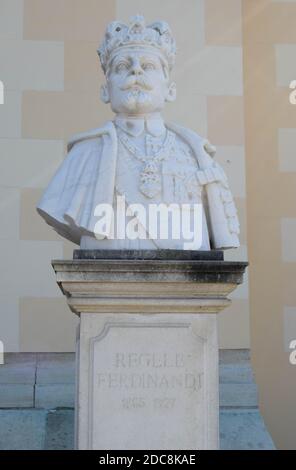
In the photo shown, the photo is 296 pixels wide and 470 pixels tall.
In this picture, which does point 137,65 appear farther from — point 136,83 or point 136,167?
point 136,167

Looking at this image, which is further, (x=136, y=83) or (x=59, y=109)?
(x=59, y=109)

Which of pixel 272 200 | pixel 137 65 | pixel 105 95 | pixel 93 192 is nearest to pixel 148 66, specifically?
pixel 137 65

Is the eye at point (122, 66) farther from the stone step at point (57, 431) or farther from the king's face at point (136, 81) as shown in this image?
the stone step at point (57, 431)

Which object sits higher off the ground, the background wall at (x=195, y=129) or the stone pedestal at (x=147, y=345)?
the background wall at (x=195, y=129)

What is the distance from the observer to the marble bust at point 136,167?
4.68 meters

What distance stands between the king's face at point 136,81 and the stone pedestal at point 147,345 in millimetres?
1035

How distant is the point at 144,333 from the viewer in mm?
4457

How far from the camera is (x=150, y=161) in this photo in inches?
189

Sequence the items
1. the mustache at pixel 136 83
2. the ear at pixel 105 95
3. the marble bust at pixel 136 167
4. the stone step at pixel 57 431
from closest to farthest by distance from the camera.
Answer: the marble bust at pixel 136 167, the mustache at pixel 136 83, the ear at pixel 105 95, the stone step at pixel 57 431

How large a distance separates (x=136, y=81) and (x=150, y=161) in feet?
1.67

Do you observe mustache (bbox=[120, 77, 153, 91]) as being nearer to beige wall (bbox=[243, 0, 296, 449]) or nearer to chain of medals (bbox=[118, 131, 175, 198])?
chain of medals (bbox=[118, 131, 175, 198])

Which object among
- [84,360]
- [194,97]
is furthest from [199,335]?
[194,97]

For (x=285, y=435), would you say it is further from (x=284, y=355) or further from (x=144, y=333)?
(x=144, y=333)

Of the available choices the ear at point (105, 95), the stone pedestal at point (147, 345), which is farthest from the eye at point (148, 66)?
the stone pedestal at point (147, 345)
